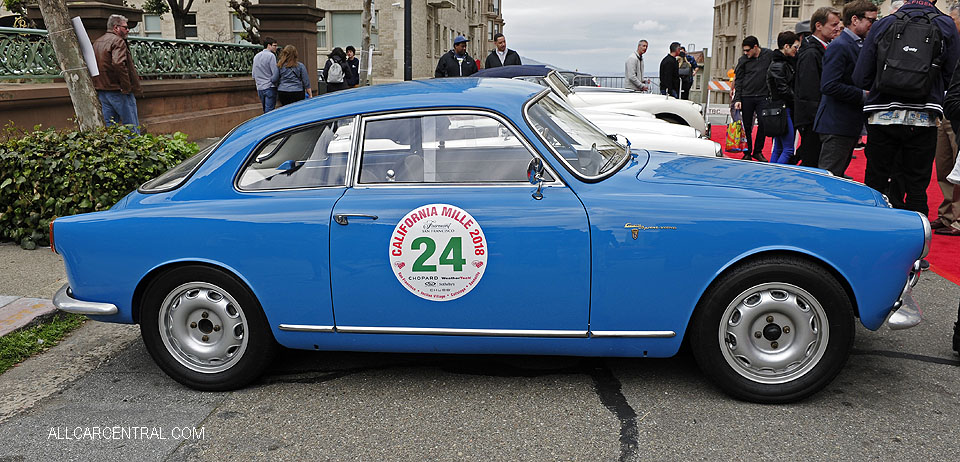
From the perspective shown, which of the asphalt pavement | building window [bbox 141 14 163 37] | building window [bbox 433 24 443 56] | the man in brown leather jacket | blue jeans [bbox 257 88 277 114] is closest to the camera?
the asphalt pavement

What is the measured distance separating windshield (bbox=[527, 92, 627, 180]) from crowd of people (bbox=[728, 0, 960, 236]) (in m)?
2.26

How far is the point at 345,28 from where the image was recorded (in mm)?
37844

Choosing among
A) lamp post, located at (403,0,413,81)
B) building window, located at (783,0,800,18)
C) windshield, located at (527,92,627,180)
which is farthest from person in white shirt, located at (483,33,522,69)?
building window, located at (783,0,800,18)

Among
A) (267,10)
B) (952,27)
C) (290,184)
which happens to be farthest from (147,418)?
(267,10)

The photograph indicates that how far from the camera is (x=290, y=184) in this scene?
12.8 feet

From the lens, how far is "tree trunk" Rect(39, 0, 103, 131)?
7.35 metres

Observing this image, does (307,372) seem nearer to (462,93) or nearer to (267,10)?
(462,93)

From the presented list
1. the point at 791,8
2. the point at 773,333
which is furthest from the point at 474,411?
the point at 791,8

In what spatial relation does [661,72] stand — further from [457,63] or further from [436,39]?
[436,39]

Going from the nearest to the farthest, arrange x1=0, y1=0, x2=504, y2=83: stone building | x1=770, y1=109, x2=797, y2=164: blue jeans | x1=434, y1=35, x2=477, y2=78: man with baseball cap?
x1=770, y1=109, x2=797, y2=164: blue jeans
x1=434, y1=35, x2=477, y2=78: man with baseball cap
x1=0, y1=0, x2=504, y2=83: stone building

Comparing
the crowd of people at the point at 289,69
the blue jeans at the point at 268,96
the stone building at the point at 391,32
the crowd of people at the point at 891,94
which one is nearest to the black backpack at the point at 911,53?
the crowd of people at the point at 891,94

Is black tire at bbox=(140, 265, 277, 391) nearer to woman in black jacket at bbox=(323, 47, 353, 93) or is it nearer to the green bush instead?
the green bush

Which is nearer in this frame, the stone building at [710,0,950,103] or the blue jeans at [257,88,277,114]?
the blue jeans at [257,88,277,114]

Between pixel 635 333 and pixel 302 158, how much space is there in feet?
5.95
